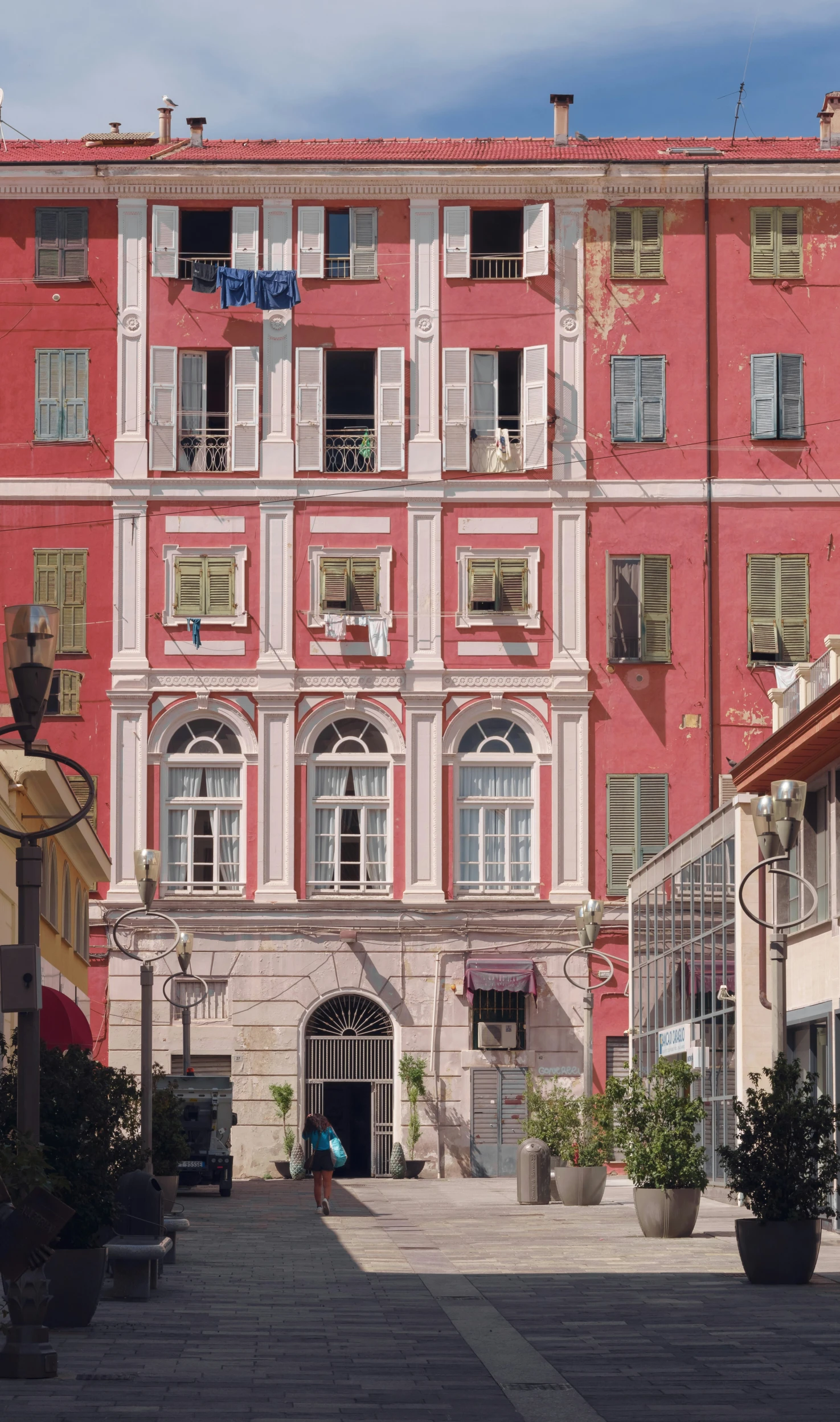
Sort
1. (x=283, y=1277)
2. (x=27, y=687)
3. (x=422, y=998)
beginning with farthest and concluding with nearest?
(x=422, y=998) → (x=283, y=1277) → (x=27, y=687)

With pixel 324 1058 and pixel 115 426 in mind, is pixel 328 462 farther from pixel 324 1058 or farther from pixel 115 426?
pixel 324 1058

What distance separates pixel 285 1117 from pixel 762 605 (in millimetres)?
Answer: 14523

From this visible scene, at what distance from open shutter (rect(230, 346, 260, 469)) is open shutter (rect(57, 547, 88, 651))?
387 centimetres

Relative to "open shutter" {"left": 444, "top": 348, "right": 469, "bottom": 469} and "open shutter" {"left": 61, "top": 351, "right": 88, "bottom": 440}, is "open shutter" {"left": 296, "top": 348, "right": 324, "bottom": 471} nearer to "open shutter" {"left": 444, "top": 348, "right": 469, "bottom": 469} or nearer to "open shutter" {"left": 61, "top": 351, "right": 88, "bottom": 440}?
"open shutter" {"left": 444, "top": 348, "right": 469, "bottom": 469}

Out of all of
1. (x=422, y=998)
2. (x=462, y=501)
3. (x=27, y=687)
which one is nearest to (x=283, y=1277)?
(x=27, y=687)

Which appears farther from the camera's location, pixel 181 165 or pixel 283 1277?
pixel 181 165

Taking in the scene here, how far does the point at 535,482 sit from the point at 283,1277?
2833 centimetres

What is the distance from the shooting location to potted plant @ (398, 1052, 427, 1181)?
42719 mm

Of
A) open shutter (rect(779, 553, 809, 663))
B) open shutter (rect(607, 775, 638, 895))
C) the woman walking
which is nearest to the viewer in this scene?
the woman walking

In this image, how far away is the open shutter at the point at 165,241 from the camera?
4534 centimetres

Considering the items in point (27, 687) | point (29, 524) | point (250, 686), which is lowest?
point (27, 687)

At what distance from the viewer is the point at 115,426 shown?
147 ft

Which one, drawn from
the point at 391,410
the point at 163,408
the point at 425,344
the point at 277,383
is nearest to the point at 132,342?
the point at 163,408

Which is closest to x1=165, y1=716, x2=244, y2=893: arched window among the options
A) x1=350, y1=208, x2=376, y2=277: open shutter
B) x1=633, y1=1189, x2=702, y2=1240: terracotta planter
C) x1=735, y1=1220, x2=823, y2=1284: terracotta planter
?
x1=350, y1=208, x2=376, y2=277: open shutter
